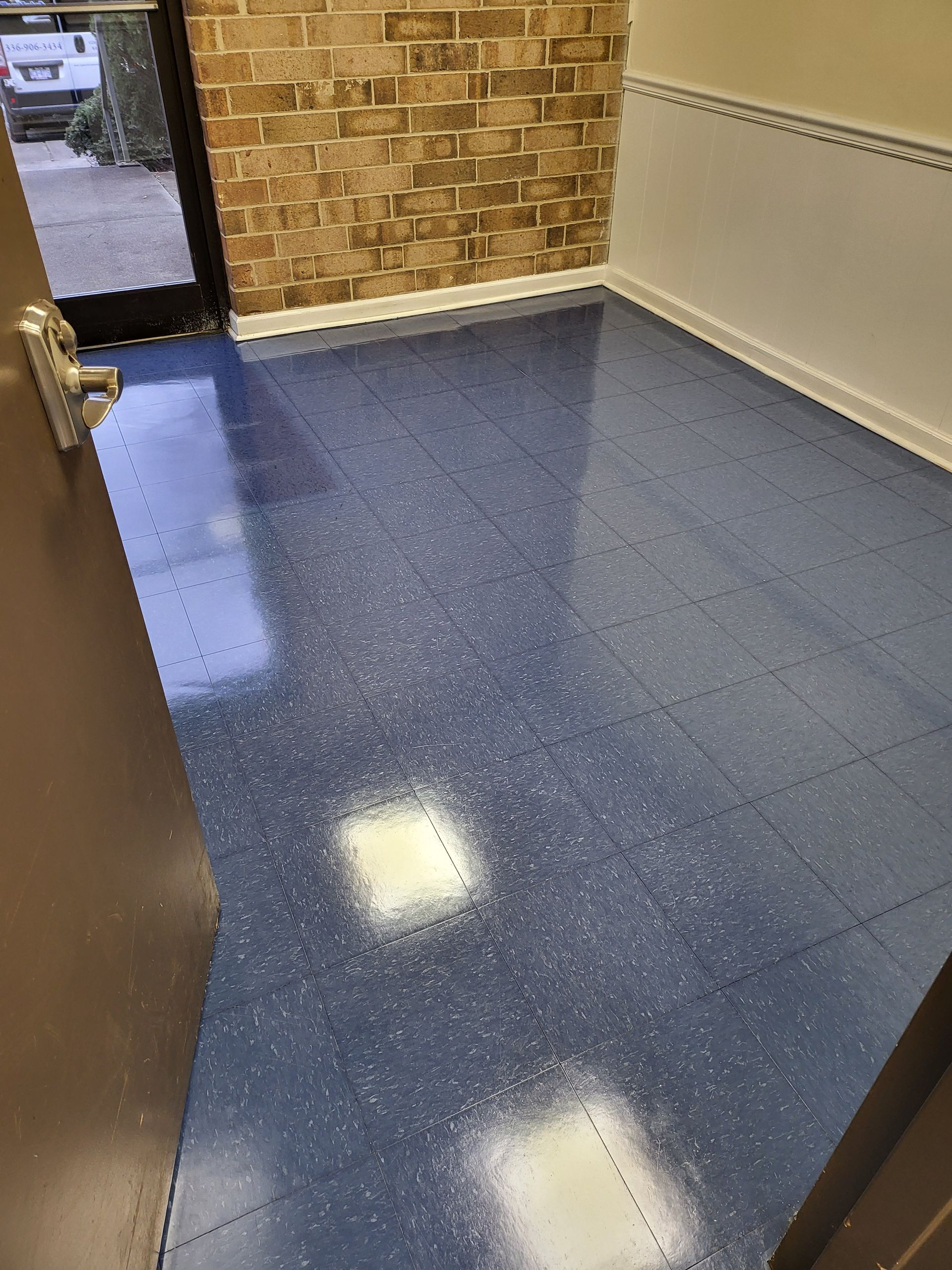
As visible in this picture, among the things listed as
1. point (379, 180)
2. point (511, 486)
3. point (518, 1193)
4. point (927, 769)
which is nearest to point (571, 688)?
point (927, 769)

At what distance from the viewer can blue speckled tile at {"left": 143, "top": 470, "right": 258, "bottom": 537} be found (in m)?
2.78

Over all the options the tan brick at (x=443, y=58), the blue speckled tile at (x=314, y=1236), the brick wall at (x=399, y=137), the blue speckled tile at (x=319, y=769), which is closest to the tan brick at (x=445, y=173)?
the brick wall at (x=399, y=137)

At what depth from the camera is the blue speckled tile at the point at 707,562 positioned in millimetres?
2508

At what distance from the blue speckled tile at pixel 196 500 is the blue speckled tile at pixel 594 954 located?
5.32 feet

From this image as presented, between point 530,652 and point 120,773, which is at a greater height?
point 120,773

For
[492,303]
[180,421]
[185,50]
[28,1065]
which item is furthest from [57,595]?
[492,303]

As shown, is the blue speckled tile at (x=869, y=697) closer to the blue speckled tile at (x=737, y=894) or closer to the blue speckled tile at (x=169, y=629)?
the blue speckled tile at (x=737, y=894)

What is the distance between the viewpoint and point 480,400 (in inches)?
136

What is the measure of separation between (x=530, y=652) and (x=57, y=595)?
4.61ft

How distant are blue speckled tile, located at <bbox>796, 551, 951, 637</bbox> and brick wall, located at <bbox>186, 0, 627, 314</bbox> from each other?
2.44 meters

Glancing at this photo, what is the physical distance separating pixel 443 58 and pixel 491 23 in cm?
24

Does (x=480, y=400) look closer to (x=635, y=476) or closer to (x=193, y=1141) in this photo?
(x=635, y=476)

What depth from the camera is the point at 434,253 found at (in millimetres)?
4109

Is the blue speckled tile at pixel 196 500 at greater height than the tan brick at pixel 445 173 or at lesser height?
lesser
